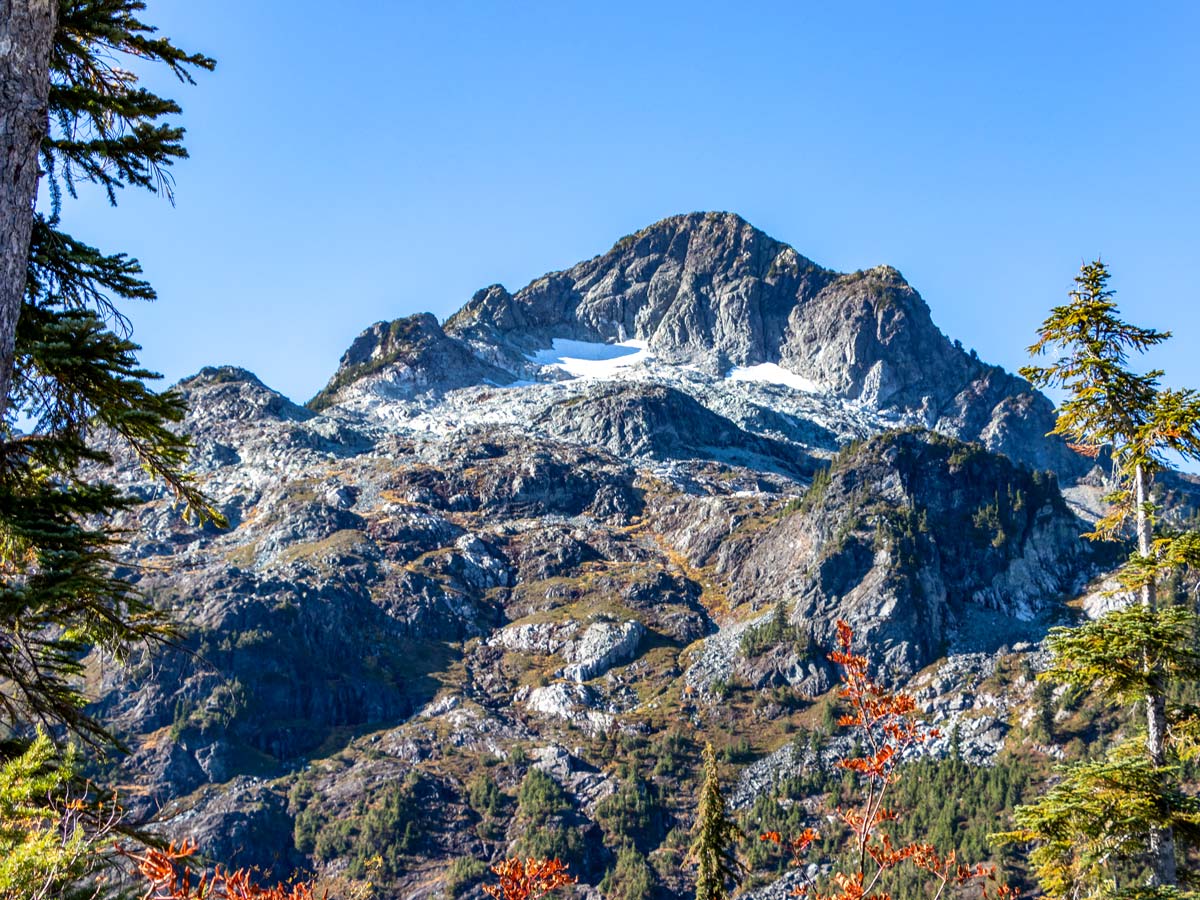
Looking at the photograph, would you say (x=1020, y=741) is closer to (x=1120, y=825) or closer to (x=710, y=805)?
(x=710, y=805)

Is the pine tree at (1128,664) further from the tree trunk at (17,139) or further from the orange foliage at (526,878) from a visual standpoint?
the tree trunk at (17,139)

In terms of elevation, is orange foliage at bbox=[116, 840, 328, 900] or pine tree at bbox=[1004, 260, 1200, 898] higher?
pine tree at bbox=[1004, 260, 1200, 898]

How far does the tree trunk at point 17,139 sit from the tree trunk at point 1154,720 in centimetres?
1934

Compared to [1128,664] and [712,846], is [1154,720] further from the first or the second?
[712,846]

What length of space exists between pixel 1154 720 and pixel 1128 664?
1260 millimetres

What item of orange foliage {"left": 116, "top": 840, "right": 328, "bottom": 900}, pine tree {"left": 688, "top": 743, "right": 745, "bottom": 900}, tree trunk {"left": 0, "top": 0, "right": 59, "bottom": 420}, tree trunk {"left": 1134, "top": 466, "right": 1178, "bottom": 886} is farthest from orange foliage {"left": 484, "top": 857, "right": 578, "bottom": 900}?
pine tree {"left": 688, "top": 743, "right": 745, "bottom": 900}

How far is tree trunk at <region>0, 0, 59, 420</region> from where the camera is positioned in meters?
10.9

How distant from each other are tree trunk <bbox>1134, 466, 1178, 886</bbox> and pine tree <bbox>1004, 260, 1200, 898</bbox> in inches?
0.8

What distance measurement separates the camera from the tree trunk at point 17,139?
10852 mm

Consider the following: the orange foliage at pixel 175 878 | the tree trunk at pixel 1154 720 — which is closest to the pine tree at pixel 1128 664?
the tree trunk at pixel 1154 720

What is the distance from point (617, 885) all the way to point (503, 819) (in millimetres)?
24759

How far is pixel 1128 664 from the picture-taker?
743 inches

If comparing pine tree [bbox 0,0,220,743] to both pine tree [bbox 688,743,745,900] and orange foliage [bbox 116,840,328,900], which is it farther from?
pine tree [bbox 688,743,745,900]

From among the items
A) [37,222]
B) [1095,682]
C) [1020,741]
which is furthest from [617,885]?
[37,222]
